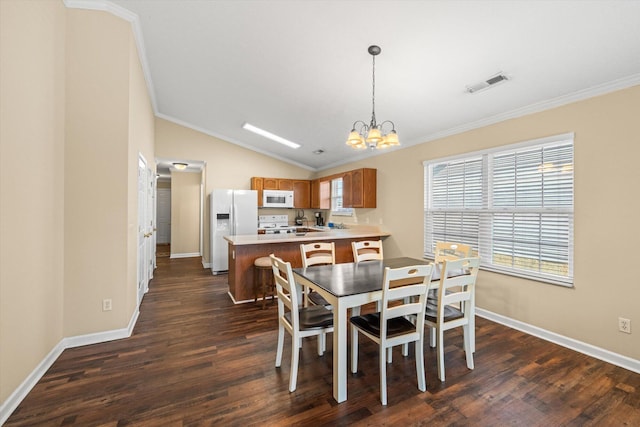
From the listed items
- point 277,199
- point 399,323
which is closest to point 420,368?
point 399,323

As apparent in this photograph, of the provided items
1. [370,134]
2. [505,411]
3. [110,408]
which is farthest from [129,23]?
[505,411]

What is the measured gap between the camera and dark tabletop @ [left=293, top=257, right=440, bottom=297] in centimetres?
204

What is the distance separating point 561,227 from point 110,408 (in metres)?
4.13

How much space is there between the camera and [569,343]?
271cm

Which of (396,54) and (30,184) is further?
(396,54)

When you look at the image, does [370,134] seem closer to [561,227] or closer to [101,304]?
[561,227]

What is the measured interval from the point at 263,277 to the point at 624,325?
3729 millimetres

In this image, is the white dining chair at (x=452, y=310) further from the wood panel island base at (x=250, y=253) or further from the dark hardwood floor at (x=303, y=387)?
the wood panel island base at (x=250, y=253)

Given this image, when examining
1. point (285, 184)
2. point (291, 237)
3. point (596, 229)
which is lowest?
point (291, 237)

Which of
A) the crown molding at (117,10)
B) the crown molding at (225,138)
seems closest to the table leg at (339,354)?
the crown molding at (117,10)

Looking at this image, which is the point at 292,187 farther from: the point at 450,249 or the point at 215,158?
the point at 450,249

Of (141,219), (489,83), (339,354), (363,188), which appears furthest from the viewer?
(363,188)

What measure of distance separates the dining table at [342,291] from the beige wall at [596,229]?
4.43 ft

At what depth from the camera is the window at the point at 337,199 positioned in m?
6.27
